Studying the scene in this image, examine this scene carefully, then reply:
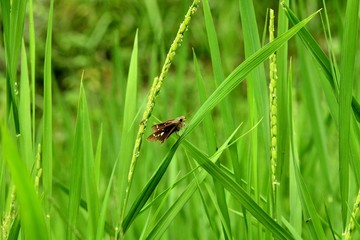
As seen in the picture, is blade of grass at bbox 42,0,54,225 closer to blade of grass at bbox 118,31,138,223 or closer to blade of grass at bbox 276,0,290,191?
blade of grass at bbox 118,31,138,223

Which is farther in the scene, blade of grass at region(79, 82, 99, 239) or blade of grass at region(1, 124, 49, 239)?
blade of grass at region(79, 82, 99, 239)

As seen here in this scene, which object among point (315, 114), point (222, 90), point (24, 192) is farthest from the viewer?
point (315, 114)

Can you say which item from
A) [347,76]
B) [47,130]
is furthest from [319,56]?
[47,130]

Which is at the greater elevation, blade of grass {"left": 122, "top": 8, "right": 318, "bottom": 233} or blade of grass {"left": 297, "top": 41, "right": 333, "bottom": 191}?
blade of grass {"left": 122, "top": 8, "right": 318, "bottom": 233}

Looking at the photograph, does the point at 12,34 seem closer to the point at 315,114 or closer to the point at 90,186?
the point at 90,186

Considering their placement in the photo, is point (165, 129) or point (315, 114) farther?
point (315, 114)

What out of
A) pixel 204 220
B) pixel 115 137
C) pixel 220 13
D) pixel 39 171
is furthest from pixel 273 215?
pixel 220 13

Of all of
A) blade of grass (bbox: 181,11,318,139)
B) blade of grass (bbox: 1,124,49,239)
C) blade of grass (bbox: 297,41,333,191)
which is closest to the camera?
blade of grass (bbox: 1,124,49,239)

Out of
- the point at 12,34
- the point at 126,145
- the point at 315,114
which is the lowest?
the point at 315,114

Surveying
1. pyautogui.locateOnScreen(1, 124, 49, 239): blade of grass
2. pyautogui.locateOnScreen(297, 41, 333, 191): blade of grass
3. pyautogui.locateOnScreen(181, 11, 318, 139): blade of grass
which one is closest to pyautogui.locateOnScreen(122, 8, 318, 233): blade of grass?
pyautogui.locateOnScreen(181, 11, 318, 139): blade of grass

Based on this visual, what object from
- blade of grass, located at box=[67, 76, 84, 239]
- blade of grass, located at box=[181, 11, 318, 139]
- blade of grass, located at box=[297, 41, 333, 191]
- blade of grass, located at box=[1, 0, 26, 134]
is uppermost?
blade of grass, located at box=[1, 0, 26, 134]
